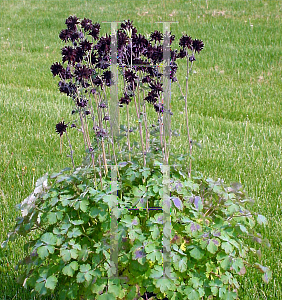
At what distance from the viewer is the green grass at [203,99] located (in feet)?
11.4

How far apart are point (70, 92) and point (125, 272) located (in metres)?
1.04

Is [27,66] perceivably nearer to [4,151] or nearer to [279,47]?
[4,151]

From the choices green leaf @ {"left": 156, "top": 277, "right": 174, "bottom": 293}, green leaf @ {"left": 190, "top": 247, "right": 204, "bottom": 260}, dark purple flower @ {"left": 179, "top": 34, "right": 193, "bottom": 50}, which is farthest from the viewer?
dark purple flower @ {"left": 179, "top": 34, "right": 193, "bottom": 50}

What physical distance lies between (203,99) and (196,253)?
5.43m

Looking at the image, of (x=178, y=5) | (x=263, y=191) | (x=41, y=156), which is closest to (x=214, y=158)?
(x=263, y=191)

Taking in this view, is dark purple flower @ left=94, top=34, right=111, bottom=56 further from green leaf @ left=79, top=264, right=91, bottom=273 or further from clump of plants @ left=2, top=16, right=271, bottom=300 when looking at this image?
green leaf @ left=79, top=264, right=91, bottom=273

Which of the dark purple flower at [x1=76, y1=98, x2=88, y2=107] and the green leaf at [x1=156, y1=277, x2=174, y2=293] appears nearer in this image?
the green leaf at [x1=156, y1=277, x2=174, y2=293]

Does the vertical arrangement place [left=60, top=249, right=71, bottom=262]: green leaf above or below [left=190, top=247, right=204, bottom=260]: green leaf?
above

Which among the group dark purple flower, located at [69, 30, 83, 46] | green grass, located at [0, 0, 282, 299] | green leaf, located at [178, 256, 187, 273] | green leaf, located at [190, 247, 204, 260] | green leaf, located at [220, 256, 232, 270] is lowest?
green grass, located at [0, 0, 282, 299]

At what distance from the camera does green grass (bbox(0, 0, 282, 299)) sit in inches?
137

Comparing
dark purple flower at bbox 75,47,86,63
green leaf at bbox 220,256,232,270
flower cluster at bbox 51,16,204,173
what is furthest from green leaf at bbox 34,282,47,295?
dark purple flower at bbox 75,47,86,63

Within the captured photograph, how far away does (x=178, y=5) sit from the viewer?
14188 millimetres

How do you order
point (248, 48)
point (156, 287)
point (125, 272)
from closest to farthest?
point (156, 287) → point (125, 272) → point (248, 48)

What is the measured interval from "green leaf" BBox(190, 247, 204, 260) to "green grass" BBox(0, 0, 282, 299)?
30.3 inches
